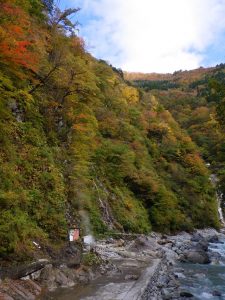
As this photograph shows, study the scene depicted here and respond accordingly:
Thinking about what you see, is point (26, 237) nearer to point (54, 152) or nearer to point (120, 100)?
point (54, 152)

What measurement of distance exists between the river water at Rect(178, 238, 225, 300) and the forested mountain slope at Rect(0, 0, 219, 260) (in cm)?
639

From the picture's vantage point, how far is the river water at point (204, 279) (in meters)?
17.8

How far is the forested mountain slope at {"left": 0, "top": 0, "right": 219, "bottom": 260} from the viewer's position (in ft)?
56.0

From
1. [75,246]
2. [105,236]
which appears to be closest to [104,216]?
[105,236]

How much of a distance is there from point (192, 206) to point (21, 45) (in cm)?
3677

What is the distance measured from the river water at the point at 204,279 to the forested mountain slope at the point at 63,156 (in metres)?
6.39

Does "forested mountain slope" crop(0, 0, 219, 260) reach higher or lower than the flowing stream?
higher

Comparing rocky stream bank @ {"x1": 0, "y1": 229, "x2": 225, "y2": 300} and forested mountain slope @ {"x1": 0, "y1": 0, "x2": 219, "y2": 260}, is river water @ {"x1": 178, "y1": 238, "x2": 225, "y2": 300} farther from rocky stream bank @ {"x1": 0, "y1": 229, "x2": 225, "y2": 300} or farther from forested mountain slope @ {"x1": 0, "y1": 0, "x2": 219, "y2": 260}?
forested mountain slope @ {"x1": 0, "y1": 0, "x2": 219, "y2": 260}

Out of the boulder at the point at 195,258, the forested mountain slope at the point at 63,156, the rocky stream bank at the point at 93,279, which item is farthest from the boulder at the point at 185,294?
the boulder at the point at 195,258

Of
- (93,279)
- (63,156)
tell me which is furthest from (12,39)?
(93,279)

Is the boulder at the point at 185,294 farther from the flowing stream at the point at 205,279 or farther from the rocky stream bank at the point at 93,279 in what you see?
the flowing stream at the point at 205,279

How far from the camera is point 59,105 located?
26.5m

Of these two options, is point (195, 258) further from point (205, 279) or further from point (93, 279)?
point (93, 279)

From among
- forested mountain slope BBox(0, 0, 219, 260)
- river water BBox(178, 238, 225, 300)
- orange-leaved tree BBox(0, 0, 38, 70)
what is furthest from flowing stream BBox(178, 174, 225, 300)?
orange-leaved tree BBox(0, 0, 38, 70)
